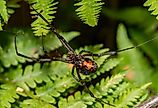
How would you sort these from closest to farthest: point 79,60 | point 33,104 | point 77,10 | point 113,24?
point 77,10, point 33,104, point 79,60, point 113,24

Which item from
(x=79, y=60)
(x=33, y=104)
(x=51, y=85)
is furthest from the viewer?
(x=79, y=60)

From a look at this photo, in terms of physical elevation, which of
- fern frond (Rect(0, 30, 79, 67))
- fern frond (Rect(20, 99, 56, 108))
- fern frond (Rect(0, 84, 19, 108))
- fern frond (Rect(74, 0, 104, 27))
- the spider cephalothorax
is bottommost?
fern frond (Rect(20, 99, 56, 108))

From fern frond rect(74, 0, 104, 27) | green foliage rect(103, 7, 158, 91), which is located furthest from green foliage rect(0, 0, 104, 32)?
green foliage rect(103, 7, 158, 91)

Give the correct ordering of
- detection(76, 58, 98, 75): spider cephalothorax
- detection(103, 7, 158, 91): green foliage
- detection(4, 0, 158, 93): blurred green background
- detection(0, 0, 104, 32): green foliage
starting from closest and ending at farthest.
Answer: detection(0, 0, 104, 32): green foliage, detection(76, 58, 98, 75): spider cephalothorax, detection(103, 7, 158, 91): green foliage, detection(4, 0, 158, 93): blurred green background

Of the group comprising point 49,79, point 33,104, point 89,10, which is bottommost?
point 33,104

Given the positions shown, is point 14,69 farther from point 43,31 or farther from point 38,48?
point 43,31

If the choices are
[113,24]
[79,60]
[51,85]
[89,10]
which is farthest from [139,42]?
[89,10]

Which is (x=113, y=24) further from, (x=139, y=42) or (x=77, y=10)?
(x=77, y=10)

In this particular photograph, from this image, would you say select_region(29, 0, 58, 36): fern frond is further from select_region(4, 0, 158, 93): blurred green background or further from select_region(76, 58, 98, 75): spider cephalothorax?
select_region(4, 0, 158, 93): blurred green background

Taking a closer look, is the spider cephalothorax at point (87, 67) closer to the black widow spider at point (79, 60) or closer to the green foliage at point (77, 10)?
the black widow spider at point (79, 60)

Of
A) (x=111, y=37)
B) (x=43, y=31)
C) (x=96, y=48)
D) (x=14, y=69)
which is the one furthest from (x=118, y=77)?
(x=111, y=37)

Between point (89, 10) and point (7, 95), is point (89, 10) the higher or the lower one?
the higher one

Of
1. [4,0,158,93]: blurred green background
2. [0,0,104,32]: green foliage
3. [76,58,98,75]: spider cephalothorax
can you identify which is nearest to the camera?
[0,0,104,32]: green foliage
